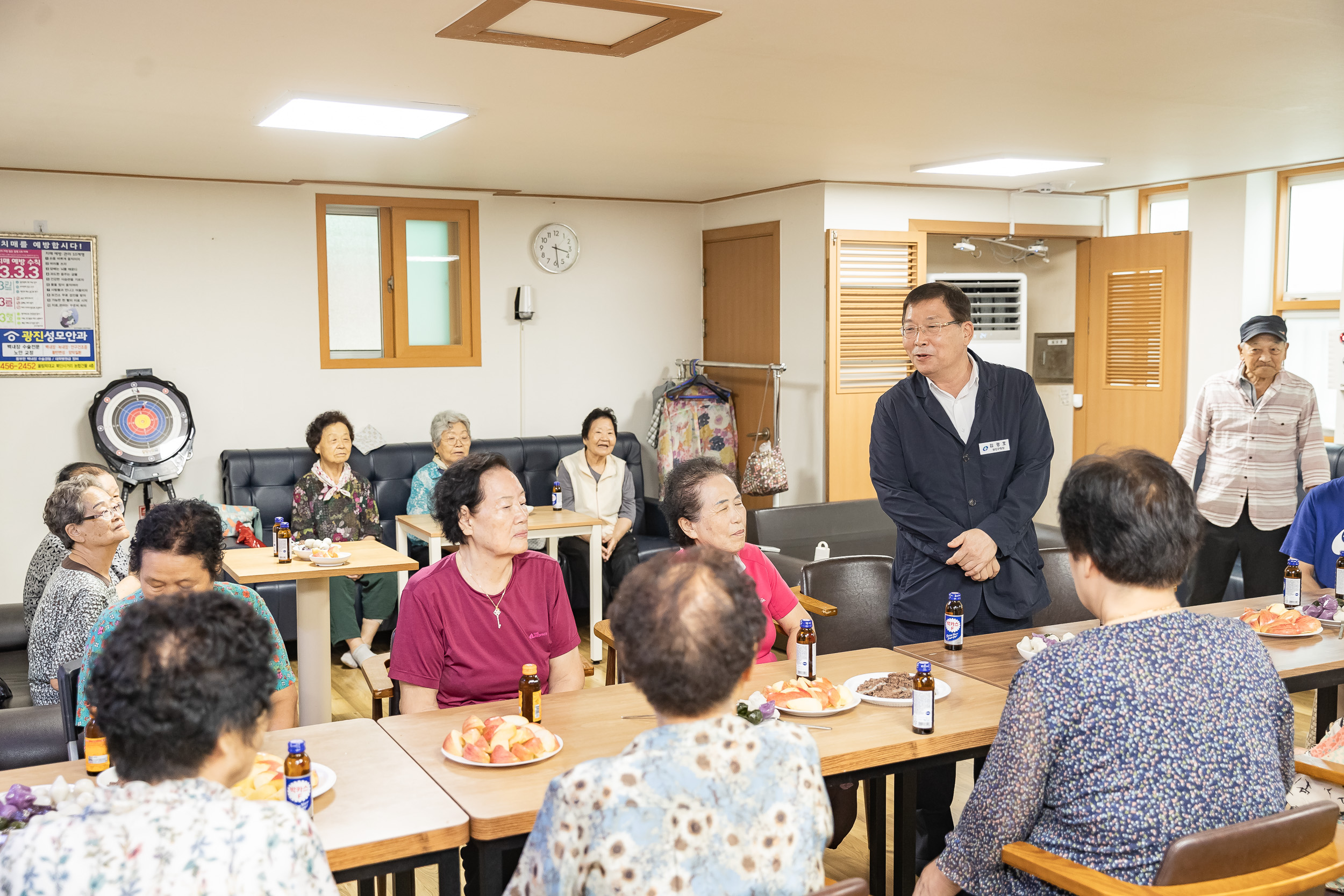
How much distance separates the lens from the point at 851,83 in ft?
13.5

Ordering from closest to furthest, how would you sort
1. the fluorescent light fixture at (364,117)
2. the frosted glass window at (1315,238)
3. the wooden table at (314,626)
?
the fluorescent light fixture at (364,117) < the wooden table at (314,626) < the frosted glass window at (1315,238)

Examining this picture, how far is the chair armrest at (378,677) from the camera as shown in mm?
3086

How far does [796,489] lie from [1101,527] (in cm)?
527

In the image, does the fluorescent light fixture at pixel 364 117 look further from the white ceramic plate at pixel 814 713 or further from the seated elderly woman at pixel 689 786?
the seated elderly woman at pixel 689 786

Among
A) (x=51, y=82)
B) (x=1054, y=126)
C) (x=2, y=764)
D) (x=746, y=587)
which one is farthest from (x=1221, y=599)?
(x=51, y=82)

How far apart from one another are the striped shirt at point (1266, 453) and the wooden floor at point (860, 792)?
2.79 feet

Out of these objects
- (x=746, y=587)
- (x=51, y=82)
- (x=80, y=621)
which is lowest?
(x=80, y=621)

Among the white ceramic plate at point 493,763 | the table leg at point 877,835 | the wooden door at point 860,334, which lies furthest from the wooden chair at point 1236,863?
the wooden door at point 860,334

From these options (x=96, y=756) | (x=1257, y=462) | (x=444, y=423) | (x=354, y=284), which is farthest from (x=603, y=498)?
(x=96, y=756)

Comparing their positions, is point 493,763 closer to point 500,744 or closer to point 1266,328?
point 500,744

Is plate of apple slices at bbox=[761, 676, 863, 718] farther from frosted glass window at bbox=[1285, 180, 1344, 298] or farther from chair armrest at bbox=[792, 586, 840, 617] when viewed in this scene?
frosted glass window at bbox=[1285, 180, 1344, 298]

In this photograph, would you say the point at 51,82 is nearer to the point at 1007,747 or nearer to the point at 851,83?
the point at 851,83

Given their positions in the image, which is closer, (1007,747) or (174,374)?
(1007,747)

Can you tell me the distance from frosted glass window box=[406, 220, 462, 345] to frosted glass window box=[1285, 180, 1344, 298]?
199 inches
